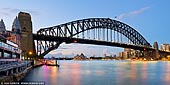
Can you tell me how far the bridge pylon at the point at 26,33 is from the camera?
241 feet

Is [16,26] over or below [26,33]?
over

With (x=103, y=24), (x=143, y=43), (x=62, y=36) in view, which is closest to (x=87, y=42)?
(x=62, y=36)

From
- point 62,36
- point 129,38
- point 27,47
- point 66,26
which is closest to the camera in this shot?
point 27,47

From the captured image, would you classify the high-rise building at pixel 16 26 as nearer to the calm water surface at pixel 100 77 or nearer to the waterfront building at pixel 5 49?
the calm water surface at pixel 100 77

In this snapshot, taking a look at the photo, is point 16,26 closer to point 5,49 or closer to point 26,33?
point 26,33

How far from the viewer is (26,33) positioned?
74562mm

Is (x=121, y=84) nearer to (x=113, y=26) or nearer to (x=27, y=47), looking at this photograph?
(x=27, y=47)

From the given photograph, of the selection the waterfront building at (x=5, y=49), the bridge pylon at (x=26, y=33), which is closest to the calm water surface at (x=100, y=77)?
the waterfront building at (x=5, y=49)

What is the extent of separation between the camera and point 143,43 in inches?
5399

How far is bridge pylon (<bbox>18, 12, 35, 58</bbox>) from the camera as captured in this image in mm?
73438

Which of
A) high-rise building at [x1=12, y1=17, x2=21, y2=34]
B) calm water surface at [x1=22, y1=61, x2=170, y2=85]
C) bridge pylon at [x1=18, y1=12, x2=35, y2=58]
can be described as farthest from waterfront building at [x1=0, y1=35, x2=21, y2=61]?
bridge pylon at [x1=18, y1=12, x2=35, y2=58]

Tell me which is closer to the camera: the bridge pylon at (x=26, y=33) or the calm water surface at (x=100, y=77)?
the calm water surface at (x=100, y=77)

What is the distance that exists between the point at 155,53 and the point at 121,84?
4496 inches

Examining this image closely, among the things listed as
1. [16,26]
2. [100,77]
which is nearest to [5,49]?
[100,77]
